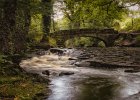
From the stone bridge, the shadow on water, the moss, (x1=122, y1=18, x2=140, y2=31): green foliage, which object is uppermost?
(x1=122, y1=18, x2=140, y2=31): green foliage

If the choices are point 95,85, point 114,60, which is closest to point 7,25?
point 95,85

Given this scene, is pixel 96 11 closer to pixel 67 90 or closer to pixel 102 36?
pixel 67 90

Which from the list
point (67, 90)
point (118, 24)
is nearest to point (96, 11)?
point (67, 90)

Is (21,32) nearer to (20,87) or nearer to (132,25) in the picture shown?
(20,87)

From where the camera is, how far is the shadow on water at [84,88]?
410 inches

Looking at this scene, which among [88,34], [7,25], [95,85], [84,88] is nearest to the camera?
[84,88]

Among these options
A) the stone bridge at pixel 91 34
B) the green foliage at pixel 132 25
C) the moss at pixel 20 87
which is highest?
Result: the green foliage at pixel 132 25

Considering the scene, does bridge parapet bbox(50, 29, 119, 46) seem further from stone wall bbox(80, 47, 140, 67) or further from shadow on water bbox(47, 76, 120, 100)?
shadow on water bbox(47, 76, 120, 100)

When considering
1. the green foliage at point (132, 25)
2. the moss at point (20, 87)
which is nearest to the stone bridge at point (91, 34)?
the green foliage at point (132, 25)

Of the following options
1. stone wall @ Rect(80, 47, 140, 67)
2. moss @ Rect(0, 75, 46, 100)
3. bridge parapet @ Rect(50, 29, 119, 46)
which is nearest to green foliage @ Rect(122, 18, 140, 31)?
bridge parapet @ Rect(50, 29, 119, 46)

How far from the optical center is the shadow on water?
1041 cm

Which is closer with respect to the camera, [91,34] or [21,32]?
[21,32]

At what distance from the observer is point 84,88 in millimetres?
11812

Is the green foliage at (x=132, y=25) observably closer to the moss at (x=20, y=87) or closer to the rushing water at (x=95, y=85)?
the rushing water at (x=95, y=85)
